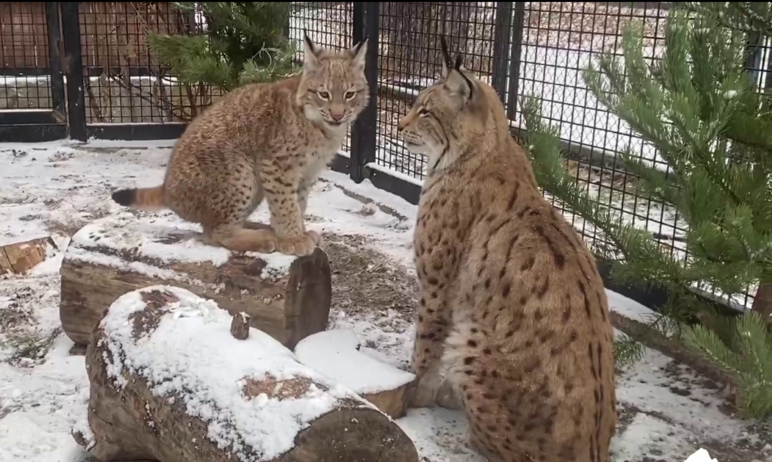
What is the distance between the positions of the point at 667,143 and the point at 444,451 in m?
1.49

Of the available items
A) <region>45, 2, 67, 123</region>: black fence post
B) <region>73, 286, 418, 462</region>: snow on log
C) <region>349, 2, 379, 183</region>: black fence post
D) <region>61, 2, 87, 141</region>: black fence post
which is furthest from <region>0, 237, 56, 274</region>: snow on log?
<region>45, 2, 67, 123</region>: black fence post

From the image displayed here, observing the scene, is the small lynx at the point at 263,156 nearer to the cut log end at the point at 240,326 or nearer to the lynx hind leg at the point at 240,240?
the lynx hind leg at the point at 240,240

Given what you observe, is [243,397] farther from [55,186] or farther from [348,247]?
[55,186]

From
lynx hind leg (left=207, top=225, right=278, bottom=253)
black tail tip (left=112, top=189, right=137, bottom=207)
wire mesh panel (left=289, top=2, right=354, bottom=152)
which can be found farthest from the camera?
wire mesh panel (left=289, top=2, right=354, bottom=152)

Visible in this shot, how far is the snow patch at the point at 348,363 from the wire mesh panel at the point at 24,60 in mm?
6446

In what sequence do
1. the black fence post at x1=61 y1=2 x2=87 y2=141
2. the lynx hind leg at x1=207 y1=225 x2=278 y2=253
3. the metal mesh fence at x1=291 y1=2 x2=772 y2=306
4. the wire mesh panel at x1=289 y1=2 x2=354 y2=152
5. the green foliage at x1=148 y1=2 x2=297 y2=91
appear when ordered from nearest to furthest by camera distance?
1. the lynx hind leg at x1=207 y1=225 x2=278 y2=253
2. the metal mesh fence at x1=291 y1=2 x2=772 y2=306
3. the green foliage at x1=148 y1=2 x2=297 y2=91
4. the wire mesh panel at x1=289 y1=2 x2=354 y2=152
5. the black fence post at x1=61 y1=2 x2=87 y2=141

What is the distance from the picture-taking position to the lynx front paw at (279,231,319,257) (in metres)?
4.05

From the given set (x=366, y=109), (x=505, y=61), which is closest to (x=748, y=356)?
(x=505, y=61)

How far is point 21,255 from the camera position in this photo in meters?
5.02

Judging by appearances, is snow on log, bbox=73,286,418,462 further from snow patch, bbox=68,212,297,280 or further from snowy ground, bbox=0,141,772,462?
snow patch, bbox=68,212,297,280

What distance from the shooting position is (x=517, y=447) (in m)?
2.93

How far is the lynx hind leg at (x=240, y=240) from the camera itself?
402 cm

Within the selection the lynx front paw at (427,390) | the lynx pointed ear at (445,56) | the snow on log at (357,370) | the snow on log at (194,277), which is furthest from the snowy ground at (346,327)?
the lynx pointed ear at (445,56)

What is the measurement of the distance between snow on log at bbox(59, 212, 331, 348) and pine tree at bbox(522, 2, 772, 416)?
1330 millimetres
